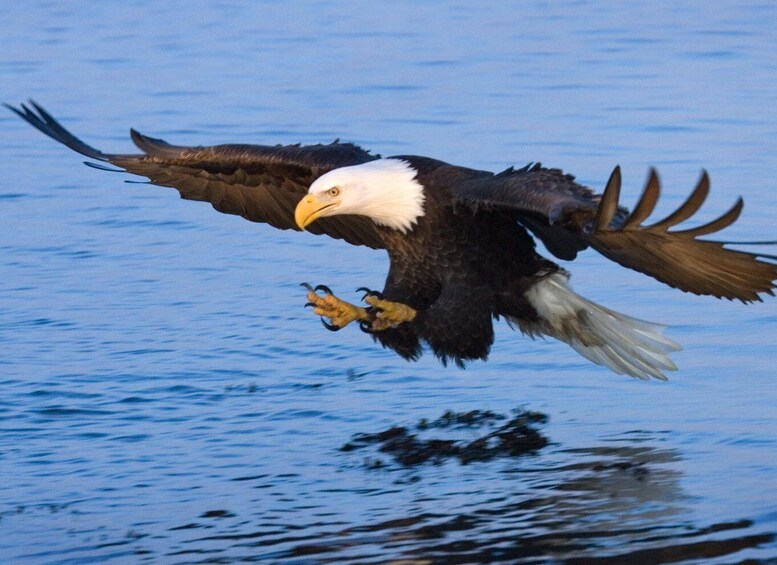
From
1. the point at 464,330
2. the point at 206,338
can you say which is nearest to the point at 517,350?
the point at 464,330

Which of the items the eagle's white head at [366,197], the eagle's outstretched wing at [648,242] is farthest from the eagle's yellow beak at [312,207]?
the eagle's outstretched wing at [648,242]

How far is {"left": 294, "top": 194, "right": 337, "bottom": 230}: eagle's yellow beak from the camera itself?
609cm

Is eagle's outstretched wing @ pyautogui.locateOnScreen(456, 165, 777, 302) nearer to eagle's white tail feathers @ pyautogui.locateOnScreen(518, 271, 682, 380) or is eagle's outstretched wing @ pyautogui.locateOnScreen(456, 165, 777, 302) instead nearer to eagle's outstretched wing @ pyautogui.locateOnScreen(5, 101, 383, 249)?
eagle's white tail feathers @ pyautogui.locateOnScreen(518, 271, 682, 380)

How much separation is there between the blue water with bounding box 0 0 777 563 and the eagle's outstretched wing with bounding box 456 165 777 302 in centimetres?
64

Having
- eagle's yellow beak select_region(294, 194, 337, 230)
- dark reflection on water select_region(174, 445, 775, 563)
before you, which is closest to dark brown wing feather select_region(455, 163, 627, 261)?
eagle's yellow beak select_region(294, 194, 337, 230)

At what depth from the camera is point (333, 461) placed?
228 inches

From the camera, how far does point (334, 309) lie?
6164 millimetres

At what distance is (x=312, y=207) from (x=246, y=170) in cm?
83

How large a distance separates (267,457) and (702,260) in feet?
5.50

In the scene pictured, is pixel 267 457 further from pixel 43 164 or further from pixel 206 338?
pixel 43 164

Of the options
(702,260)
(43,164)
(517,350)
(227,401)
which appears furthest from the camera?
(43,164)

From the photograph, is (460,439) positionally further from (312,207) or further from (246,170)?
(246,170)

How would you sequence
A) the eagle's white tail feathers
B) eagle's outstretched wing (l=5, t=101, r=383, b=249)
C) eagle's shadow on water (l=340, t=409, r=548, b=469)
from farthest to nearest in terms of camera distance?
eagle's outstretched wing (l=5, t=101, r=383, b=249) → the eagle's white tail feathers → eagle's shadow on water (l=340, t=409, r=548, b=469)

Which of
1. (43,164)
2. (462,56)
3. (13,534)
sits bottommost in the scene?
(13,534)
